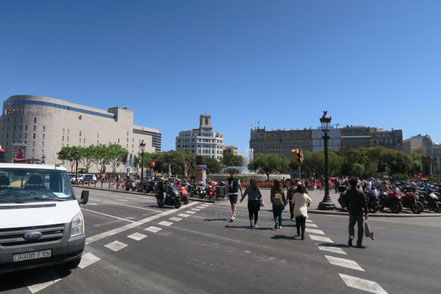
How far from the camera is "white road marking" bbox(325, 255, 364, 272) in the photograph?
5.56m

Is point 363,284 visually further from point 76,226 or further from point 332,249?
point 76,226

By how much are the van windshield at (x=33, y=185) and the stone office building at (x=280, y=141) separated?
15697 centimetres

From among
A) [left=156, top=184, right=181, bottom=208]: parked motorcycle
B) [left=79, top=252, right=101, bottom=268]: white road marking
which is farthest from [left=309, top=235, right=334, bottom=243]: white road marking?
[left=156, top=184, right=181, bottom=208]: parked motorcycle

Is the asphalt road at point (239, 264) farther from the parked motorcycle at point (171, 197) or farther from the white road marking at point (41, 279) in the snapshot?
the parked motorcycle at point (171, 197)

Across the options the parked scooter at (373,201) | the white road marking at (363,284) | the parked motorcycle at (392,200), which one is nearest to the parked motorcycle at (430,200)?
the parked motorcycle at (392,200)

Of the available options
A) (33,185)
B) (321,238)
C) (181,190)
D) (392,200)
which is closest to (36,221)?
(33,185)

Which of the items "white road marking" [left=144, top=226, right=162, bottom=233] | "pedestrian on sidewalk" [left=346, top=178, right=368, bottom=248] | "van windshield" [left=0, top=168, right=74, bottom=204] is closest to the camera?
"van windshield" [left=0, top=168, right=74, bottom=204]

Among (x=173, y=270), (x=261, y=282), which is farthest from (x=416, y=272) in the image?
(x=173, y=270)

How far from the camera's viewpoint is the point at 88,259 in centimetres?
575

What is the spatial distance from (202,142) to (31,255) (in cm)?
16248

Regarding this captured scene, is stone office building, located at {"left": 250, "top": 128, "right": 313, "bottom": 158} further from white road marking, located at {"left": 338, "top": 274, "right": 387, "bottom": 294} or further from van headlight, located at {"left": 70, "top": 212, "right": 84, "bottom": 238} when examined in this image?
van headlight, located at {"left": 70, "top": 212, "right": 84, "bottom": 238}

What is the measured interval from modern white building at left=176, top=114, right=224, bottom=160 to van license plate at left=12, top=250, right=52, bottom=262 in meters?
159

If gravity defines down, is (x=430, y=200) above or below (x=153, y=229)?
above

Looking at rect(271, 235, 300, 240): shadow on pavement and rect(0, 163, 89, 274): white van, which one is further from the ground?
rect(0, 163, 89, 274): white van
